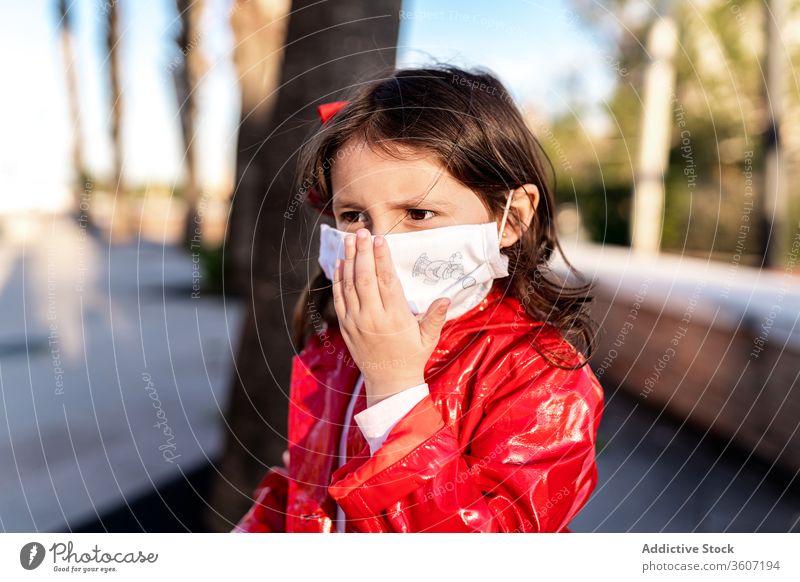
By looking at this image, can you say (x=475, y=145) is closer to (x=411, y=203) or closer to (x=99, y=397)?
(x=411, y=203)

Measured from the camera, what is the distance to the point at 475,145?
139 centimetres

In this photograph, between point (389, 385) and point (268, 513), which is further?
point (268, 513)

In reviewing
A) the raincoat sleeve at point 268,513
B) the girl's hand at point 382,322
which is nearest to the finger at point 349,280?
the girl's hand at point 382,322

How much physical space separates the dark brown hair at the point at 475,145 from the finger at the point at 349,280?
0.72ft

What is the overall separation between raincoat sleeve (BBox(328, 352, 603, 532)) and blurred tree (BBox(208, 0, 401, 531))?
1241 millimetres

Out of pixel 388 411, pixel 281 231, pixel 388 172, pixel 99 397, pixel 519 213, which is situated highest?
pixel 388 172

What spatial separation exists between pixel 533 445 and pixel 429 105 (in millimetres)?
695

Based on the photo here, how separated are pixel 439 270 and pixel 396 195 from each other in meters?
0.19

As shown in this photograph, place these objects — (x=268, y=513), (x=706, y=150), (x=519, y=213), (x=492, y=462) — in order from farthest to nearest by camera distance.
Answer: (x=706, y=150), (x=268, y=513), (x=519, y=213), (x=492, y=462)

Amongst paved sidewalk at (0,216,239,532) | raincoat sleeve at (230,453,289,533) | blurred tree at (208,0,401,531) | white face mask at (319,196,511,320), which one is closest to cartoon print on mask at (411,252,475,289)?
white face mask at (319,196,511,320)

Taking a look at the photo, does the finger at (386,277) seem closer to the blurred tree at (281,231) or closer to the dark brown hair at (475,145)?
the dark brown hair at (475,145)

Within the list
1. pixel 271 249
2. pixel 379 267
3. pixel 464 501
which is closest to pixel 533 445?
pixel 464 501

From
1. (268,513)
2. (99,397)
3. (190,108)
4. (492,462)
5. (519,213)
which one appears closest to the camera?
(492,462)

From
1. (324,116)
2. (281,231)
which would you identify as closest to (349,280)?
(324,116)
